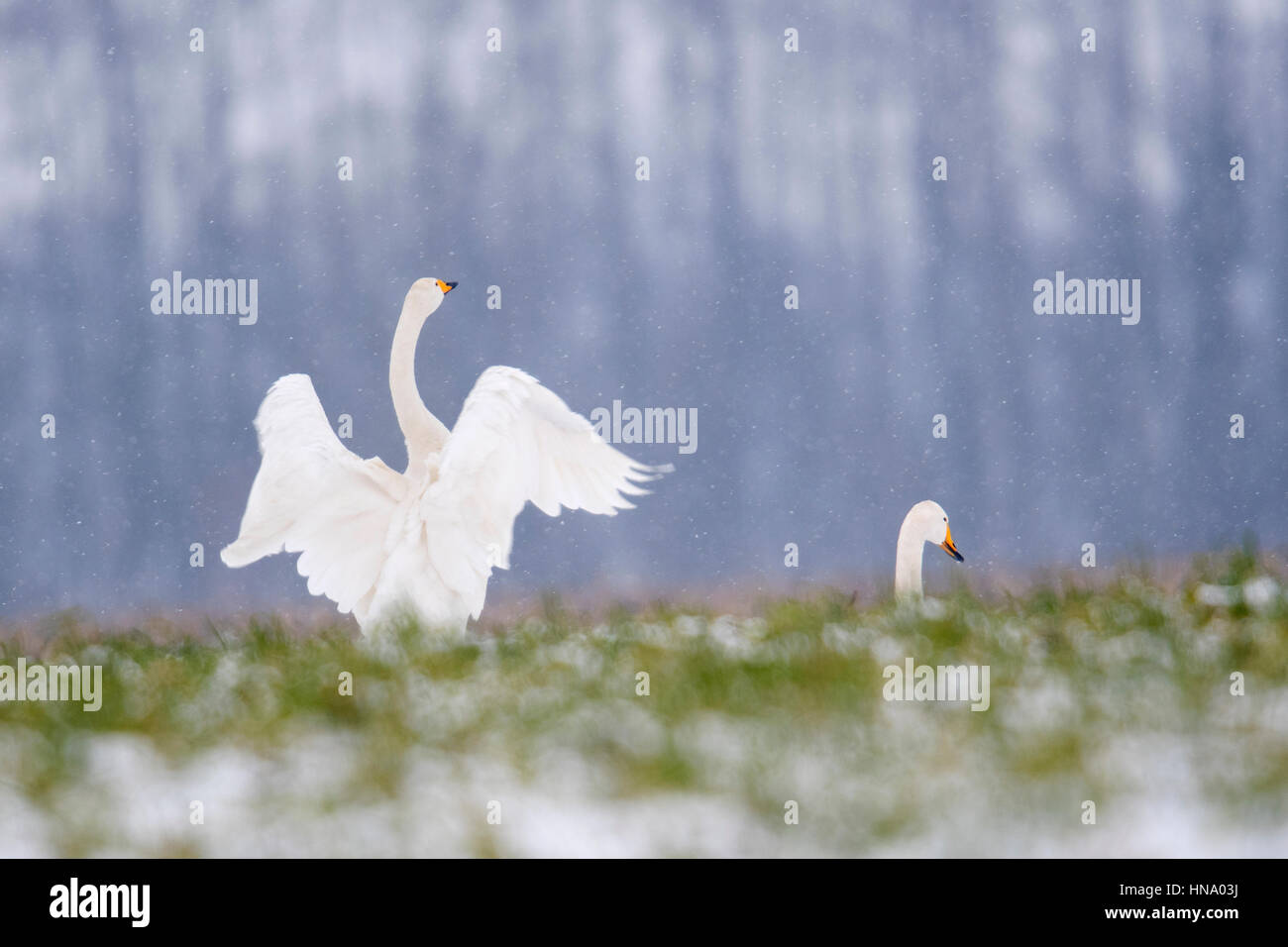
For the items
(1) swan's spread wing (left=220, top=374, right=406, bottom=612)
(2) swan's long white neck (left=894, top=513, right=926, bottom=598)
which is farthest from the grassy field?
(2) swan's long white neck (left=894, top=513, right=926, bottom=598)

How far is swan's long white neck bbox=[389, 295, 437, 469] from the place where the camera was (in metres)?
6.20

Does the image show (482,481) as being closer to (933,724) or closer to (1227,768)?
(933,724)

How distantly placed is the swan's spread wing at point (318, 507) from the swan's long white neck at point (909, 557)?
2.52 metres

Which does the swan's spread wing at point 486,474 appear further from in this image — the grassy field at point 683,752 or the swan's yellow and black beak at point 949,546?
the swan's yellow and black beak at point 949,546

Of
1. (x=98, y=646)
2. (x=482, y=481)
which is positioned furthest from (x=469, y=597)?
(x=98, y=646)

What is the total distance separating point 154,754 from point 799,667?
1.82 meters

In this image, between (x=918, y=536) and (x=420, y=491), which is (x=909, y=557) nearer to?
(x=918, y=536)

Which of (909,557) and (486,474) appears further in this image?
(909,557)

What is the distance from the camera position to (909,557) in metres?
6.45

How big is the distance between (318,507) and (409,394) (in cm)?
89

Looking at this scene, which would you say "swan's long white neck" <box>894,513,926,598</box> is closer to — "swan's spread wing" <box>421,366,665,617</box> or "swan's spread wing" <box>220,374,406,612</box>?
"swan's spread wing" <box>421,366,665,617</box>

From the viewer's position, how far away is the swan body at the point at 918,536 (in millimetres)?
6418

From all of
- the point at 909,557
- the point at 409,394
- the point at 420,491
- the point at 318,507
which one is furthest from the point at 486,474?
the point at 909,557

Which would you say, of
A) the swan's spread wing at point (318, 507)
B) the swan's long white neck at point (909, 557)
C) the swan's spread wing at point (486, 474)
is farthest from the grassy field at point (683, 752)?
the swan's long white neck at point (909, 557)
